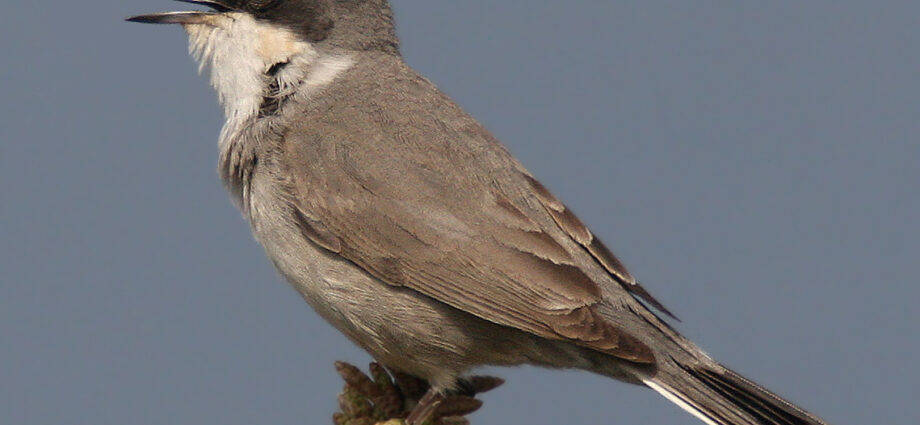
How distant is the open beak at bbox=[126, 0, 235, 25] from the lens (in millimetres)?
6484

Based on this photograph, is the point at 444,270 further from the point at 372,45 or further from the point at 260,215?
the point at 372,45

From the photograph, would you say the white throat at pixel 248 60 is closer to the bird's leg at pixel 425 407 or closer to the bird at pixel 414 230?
the bird at pixel 414 230

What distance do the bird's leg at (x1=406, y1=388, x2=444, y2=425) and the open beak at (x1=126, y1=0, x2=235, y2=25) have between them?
2567 millimetres

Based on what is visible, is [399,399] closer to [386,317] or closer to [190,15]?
[386,317]

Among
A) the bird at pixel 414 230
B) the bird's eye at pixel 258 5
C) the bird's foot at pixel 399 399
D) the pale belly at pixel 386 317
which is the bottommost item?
the bird's foot at pixel 399 399

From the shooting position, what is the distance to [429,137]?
6273mm

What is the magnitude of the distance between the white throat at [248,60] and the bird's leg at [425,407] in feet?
6.33

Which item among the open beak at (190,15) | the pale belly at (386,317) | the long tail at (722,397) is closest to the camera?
the long tail at (722,397)

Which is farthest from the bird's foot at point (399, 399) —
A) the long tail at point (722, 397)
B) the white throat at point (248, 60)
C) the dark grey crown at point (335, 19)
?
the dark grey crown at point (335, 19)

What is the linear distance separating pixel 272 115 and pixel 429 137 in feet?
3.20

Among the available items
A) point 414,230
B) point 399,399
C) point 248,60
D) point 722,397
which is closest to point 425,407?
point 399,399

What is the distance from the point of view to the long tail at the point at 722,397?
5598 mm

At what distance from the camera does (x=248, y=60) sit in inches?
257

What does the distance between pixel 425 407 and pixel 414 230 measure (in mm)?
966
